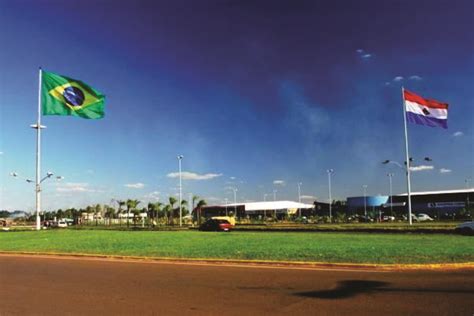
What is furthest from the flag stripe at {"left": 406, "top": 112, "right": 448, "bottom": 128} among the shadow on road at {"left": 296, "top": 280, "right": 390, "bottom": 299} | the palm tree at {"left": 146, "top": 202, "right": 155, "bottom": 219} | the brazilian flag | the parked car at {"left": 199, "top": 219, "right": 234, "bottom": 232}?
the palm tree at {"left": 146, "top": 202, "right": 155, "bottom": 219}

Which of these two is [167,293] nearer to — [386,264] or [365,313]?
[365,313]

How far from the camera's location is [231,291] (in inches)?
422

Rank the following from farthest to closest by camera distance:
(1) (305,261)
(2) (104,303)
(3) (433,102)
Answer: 1. (3) (433,102)
2. (1) (305,261)
3. (2) (104,303)

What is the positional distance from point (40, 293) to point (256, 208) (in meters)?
125

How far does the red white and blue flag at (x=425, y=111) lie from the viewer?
42.5 metres

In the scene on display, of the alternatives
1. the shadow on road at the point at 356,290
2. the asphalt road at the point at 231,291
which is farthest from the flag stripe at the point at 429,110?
the shadow on road at the point at 356,290

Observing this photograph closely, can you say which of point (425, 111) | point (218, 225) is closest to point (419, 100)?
point (425, 111)

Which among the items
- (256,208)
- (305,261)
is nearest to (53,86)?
(305,261)

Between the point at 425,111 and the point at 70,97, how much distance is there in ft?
98.0

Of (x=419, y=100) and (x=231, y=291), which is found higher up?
(x=419, y=100)

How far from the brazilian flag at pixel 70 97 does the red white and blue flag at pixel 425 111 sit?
2621cm

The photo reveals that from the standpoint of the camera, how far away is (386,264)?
1445 centimetres

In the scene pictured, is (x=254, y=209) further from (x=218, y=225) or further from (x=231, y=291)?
(x=231, y=291)

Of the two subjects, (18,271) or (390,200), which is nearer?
(18,271)
